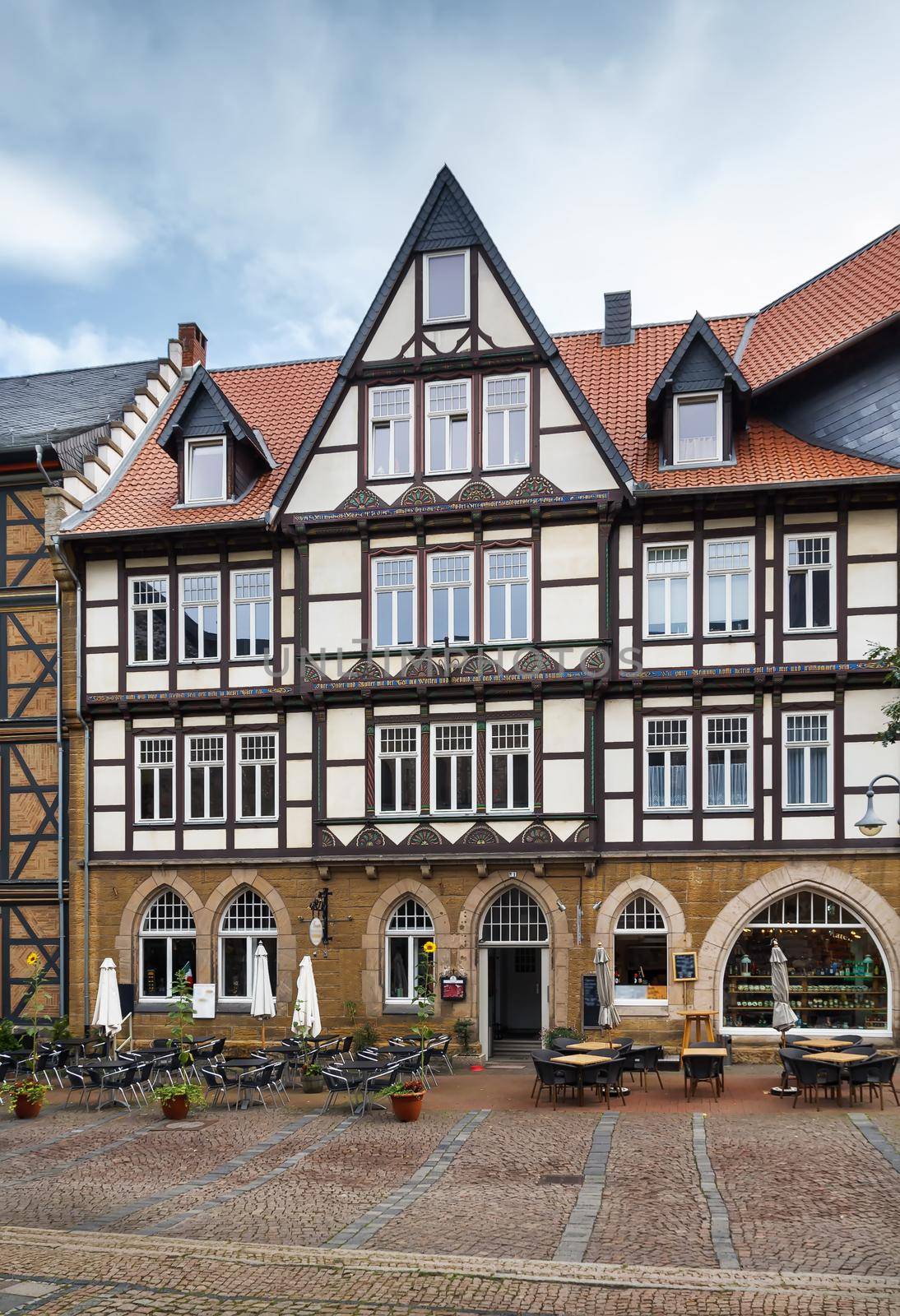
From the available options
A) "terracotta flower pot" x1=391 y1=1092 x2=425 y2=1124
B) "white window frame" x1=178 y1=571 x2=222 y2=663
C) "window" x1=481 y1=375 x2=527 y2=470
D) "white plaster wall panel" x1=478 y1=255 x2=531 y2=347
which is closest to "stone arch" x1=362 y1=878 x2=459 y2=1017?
"terracotta flower pot" x1=391 y1=1092 x2=425 y2=1124

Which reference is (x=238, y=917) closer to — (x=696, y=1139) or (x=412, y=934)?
(x=412, y=934)

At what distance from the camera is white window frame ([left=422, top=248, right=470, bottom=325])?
85.0 ft

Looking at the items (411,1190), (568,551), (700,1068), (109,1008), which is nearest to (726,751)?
(568,551)

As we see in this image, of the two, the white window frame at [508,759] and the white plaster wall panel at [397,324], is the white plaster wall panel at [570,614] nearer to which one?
the white window frame at [508,759]

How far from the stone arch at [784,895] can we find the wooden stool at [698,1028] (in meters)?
0.30

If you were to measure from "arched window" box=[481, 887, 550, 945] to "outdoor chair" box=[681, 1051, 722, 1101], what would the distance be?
4.98 m

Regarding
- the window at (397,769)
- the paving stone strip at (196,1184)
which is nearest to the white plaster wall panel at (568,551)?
the window at (397,769)

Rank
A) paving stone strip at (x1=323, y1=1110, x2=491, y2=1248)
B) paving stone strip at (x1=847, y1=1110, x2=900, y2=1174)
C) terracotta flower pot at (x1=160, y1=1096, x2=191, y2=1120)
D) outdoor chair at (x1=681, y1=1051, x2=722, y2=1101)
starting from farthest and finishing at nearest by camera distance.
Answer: outdoor chair at (x1=681, y1=1051, x2=722, y2=1101) < terracotta flower pot at (x1=160, y1=1096, x2=191, y2=1120) < paving stone strip at (x1=847, y1=1110, x2=900, y2=1174) < paving stone strip at (x1=323, y1=1110, x2=491, y2=1248)

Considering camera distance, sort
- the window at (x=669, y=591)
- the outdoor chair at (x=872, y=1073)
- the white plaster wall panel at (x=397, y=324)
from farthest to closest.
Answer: the white plaster wall panel at (x=397, y=324)
the window at (x=669, y=591)
the outdoor chair at (x=872, y=1073)

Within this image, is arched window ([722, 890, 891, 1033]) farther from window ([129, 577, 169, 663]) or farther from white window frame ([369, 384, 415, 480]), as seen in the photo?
window ([129, 577, 169, 663])

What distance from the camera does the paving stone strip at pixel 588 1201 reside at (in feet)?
41.4

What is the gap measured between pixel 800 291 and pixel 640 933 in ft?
52.3

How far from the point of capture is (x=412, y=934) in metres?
25.8

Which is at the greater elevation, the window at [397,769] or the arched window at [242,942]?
the window at [397,769]
